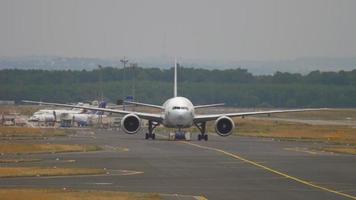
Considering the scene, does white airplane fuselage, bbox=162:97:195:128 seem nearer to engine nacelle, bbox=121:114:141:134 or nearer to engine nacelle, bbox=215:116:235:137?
engine nacelle, bbox=121:114:141:134

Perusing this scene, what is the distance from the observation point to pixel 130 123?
88.4 meters

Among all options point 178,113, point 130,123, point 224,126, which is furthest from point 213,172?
point 224,126

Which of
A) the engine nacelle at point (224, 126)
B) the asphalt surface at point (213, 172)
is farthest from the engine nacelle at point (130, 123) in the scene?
the asphalt surface at point (213, 172)

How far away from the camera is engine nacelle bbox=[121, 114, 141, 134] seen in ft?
289

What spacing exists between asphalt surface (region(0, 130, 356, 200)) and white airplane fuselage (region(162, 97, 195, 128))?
998 centimetres

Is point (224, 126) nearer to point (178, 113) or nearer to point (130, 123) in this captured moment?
point (178, 113)

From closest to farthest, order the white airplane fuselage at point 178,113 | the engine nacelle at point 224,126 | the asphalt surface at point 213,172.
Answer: the asphalt surface at point 213,172
the white airplane fuselage at point 178,113
the engine nacelle at point 224,126

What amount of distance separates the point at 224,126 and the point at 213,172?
39009mm

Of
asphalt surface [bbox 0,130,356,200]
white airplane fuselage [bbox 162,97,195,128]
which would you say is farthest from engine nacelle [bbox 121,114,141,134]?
asphalt surface [bbox 0,130,356,200]

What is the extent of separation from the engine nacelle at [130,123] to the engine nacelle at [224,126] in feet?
24.4

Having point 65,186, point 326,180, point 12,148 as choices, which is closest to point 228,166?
point 326,180

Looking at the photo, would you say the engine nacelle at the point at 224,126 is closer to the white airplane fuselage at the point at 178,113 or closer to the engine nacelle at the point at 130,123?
the white airplane fuselage at the point at 178,113

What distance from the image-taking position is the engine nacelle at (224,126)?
292 feet

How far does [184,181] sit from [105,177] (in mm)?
4345
